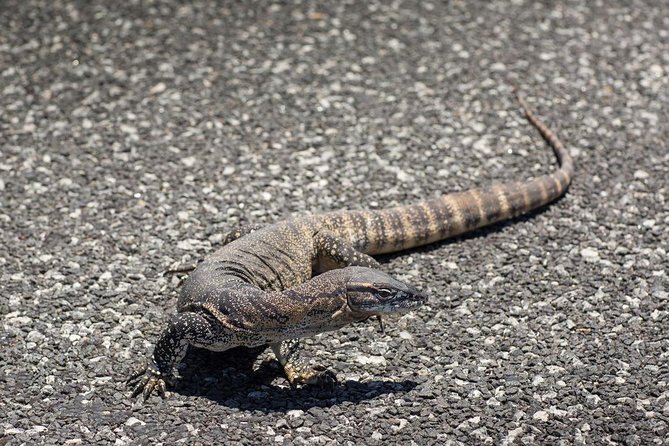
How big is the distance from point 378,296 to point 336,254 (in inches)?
57.7

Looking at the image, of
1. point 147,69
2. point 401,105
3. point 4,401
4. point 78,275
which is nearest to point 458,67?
point 401,105

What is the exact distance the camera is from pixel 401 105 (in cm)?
1062

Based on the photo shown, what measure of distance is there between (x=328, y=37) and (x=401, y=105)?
158 centimetres

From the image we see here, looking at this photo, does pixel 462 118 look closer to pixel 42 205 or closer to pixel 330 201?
pixel 330 201

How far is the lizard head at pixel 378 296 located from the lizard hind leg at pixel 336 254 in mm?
1263

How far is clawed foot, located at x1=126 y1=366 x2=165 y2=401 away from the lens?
6.73 metres

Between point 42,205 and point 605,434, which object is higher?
point 605,434

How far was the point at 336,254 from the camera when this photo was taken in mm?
7965

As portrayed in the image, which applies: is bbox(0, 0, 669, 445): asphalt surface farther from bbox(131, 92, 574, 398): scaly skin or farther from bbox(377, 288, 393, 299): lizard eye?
bbox(377, 288, 393, 299): lizard eye

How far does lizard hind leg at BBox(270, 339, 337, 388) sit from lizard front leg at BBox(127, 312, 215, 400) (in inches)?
20.8

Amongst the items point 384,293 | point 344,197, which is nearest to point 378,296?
point 384,293

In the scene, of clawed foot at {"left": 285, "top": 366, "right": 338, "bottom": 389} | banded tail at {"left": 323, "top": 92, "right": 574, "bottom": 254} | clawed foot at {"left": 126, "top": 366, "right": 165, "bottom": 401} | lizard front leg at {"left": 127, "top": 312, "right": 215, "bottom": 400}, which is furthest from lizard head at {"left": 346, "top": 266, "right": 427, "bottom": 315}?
banded tail at {"left": 323, "top": 92, "right": 574, "bottom": 254}

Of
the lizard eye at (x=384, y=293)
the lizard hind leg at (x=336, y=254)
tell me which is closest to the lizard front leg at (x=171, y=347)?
the lizard eye at (x=384, y=293)

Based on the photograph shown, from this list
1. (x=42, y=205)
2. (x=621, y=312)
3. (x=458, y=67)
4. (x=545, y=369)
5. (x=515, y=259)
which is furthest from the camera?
(x=458, y=67)
